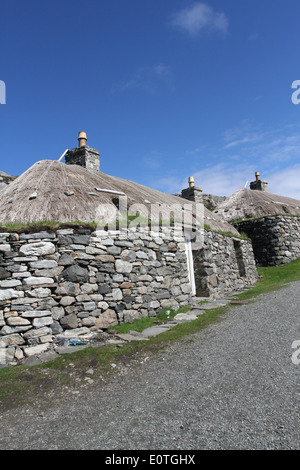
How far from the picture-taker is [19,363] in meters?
6.22

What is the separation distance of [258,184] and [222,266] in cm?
1515

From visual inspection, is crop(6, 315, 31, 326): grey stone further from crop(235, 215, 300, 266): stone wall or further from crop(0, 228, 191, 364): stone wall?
crop(235, 215, 300, 266): stone wall

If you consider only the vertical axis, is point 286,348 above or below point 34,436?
above

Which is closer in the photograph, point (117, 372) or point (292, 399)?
point (292, 399)

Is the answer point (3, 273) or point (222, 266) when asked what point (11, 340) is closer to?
point (3, 273)

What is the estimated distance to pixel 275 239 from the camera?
20.2 m

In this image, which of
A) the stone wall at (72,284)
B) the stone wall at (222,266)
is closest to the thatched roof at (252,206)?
the stone wall at (222,266)

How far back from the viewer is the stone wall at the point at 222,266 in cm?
1232

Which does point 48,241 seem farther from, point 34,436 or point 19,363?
point 34,436

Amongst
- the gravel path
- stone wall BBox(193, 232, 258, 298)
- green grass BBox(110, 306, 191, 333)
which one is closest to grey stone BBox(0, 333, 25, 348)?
green grass BBox(110, 306, 191, 333)

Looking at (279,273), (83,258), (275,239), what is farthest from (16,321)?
(275,239)

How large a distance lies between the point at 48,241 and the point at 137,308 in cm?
310
